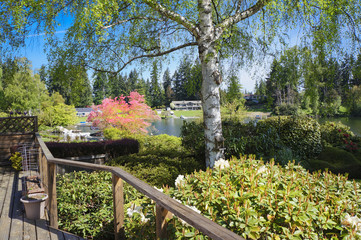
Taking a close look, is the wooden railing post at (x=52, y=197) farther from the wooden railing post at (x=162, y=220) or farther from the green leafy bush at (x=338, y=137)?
the green leafy bush at (x=338, y=137)

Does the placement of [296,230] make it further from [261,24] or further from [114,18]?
[114,18]

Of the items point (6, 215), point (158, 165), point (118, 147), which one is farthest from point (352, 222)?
point (118, 147)

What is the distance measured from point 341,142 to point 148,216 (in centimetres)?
1057

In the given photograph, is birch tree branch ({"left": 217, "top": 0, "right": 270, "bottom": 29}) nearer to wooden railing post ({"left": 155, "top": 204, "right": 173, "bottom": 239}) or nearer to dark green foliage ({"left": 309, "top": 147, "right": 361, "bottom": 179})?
dark green foliage ({"left": 309, "top": 147, "right": 361, "bottom": 179})

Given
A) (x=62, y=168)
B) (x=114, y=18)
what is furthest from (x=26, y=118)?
(x=114, y=18)

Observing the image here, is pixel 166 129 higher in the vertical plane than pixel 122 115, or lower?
lower

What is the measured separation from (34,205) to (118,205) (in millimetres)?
2039

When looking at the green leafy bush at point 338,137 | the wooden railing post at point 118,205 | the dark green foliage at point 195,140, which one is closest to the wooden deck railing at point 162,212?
the wooden railing post at point 118,205

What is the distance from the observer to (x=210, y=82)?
548cm

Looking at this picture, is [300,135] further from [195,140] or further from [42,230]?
[42,230]

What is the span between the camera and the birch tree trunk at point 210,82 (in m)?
5.41

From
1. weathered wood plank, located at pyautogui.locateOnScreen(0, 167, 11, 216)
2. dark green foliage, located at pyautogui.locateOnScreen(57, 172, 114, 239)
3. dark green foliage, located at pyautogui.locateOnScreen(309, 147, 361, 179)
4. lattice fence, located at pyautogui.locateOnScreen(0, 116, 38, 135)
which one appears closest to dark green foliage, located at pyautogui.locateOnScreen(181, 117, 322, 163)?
dark green foliage, located at pyautogui.locateOnScreen(309, 147, 361, 179)

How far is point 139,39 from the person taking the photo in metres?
6.52

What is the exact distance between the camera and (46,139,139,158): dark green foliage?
7527 mm
